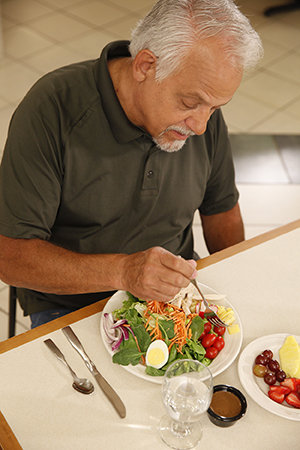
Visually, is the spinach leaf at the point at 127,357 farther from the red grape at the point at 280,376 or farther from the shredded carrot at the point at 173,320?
the red grape at the point at 280,376

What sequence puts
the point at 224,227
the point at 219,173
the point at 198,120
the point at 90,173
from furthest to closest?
1. the point at 224,227
2. the point at 219,173
3. the point at 90,173
4. the point at 198,120

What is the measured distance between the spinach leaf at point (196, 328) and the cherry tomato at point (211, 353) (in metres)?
0.04

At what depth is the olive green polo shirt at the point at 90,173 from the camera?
1.43m

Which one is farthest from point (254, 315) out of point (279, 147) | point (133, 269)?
point (279, 147)

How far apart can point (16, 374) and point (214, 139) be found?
1.03m

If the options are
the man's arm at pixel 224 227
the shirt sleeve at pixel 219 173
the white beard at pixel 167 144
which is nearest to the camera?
the white beard at pixel 167 144

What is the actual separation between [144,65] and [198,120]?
0.72 ft

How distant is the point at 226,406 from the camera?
1.13 m

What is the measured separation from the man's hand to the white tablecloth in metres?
0.18

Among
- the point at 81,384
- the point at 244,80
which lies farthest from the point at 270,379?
the point at 244,80

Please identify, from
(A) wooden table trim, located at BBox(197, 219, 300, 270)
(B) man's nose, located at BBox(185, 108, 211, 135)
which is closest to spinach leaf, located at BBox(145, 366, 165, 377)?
(A) wooden table trim, located at BBox(197, 219, 300, 270)

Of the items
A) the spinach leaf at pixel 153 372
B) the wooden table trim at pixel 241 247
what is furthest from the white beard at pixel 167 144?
the spinach leaf at pixel 153 372

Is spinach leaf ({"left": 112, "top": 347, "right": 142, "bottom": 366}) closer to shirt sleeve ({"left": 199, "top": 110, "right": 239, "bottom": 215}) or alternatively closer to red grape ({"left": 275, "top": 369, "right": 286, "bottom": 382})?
red grape ({"left": 275, "top": 369, "right": 286, "bottom": 382})

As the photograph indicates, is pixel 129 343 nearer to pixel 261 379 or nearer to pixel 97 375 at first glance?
pixel 97 375
